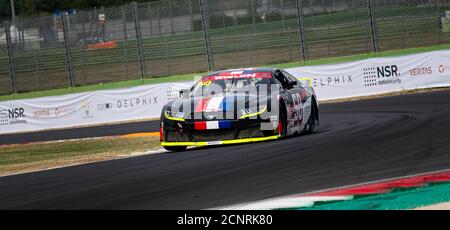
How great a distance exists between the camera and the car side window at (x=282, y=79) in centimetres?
1405

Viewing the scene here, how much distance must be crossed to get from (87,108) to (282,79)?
1209cm

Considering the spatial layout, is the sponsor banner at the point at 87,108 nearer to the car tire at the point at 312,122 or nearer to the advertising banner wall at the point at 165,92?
the advertising banner wall at the point at 165,92

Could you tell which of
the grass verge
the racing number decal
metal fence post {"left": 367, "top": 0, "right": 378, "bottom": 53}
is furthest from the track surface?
metal fence post {"left": 367, "top": 0, "right": 378, "bottom": 53}

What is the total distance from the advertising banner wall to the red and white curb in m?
14.8

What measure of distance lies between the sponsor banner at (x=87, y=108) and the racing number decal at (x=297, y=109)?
32.8ft

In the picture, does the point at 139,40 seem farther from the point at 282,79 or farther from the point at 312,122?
the point at 282,79

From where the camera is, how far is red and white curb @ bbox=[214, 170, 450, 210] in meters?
6.95

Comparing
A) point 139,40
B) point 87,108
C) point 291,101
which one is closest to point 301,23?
point 139,40

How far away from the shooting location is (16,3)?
80.6 m

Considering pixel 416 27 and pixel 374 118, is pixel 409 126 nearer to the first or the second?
pixel 374 118

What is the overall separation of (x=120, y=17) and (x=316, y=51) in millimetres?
6288

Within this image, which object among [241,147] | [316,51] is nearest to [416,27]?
[316,51]

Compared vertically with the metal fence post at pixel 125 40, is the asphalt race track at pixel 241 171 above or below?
below

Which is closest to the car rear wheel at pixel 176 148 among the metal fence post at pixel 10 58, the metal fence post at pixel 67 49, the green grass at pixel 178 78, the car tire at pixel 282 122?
the car tire at pixel 282 122
